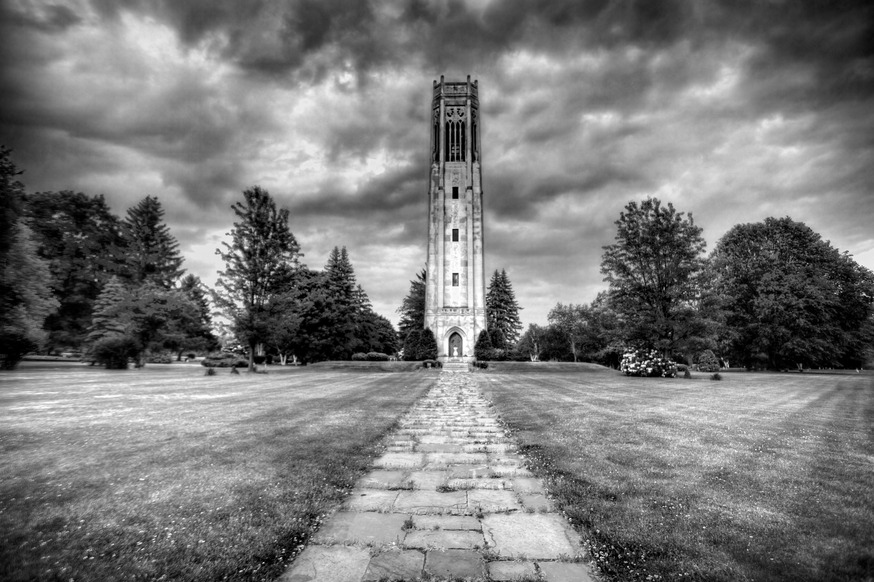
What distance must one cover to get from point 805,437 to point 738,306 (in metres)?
34.5

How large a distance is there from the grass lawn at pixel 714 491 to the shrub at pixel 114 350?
3187 cm

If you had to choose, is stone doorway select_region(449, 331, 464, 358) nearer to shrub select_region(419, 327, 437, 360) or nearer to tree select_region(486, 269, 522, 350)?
shrub select_region(419, 327, 437, 360)

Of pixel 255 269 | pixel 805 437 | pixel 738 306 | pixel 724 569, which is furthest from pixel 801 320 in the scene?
pixel 255 269

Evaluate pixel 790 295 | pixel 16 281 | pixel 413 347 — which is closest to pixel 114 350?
pixel 16 281

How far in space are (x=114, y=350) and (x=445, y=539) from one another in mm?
35501

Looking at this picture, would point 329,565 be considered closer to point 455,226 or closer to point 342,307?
point 342,307

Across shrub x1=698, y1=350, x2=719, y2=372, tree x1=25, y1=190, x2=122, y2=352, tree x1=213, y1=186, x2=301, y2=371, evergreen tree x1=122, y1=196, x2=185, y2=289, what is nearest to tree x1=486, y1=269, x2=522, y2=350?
shrub x1=698, y1=350, x2=719, y2=372

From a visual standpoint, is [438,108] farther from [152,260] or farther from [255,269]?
[152,260]

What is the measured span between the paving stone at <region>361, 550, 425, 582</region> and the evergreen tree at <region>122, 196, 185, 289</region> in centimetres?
4890

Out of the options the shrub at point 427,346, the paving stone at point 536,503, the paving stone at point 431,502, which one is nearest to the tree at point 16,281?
the paving stone at point 431,502

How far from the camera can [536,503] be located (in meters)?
4.27

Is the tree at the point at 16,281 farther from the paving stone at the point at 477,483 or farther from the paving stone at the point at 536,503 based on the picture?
the paving stone at the point at 536,503

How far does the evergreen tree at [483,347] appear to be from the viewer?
38406 millimetres

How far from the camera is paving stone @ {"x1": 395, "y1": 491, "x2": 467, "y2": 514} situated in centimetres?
407
